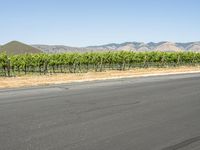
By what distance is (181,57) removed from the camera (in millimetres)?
65562

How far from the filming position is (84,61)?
174ft

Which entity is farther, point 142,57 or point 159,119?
point 142,57

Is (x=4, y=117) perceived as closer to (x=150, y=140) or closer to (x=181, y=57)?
(x=150, y=140)

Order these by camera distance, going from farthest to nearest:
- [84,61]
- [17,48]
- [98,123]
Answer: [17,48] → [84,61] → [98,123]

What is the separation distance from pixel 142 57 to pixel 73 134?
51583mm

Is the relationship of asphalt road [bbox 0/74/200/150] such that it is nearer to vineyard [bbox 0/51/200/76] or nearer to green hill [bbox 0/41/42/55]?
vineyard [bbox 0/51/200/76]

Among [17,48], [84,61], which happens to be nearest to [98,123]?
[84,61]

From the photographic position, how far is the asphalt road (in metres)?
7.56

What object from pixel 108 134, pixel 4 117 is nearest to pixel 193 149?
pixel 108 134

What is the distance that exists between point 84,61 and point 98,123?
43.4 meters

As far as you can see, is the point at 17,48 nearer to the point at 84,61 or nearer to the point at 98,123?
the point at 84,61

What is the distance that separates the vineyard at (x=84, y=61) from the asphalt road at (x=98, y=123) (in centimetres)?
3012

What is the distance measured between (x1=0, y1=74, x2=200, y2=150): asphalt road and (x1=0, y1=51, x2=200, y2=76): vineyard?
30118mm

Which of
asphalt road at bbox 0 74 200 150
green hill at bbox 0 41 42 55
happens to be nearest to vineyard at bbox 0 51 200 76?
asphalt road at bbox 0 74 200 150
